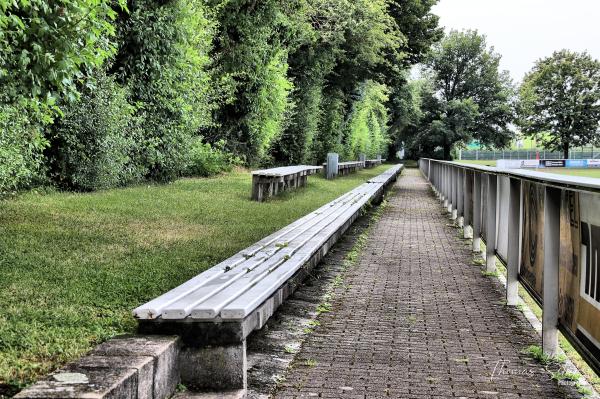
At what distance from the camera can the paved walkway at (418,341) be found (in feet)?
11.7

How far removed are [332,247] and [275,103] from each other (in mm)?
14532

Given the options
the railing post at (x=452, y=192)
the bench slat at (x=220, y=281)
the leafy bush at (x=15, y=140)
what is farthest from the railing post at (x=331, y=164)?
the bench slat at (x=220, y=281)

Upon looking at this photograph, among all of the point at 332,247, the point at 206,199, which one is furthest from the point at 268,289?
the point at 206,199

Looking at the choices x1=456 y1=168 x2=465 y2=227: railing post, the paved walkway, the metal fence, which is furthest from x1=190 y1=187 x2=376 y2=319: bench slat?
the metal fence

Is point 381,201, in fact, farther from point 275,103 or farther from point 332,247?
point 332,247

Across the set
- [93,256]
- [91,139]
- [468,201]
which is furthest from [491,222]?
[91,139]

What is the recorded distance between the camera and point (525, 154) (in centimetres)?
9056

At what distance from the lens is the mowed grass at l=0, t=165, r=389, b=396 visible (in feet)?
11.7

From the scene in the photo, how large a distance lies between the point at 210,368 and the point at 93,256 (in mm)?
3151

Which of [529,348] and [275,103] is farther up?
[275,103]

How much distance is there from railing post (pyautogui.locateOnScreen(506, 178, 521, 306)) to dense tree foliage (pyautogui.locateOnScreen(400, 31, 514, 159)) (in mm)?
71546

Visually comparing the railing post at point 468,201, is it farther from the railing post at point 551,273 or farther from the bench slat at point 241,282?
the railing post at point 551,273

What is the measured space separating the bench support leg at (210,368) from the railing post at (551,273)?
1.97 m

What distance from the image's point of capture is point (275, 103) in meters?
22.7
